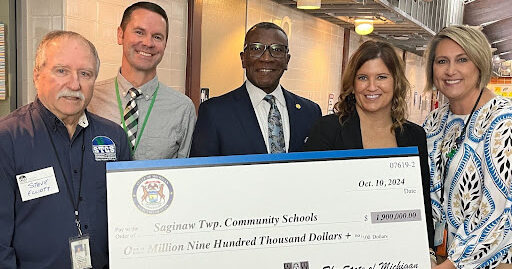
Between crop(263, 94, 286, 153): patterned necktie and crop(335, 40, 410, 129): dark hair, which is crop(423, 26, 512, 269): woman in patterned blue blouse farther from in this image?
crop(263, 94, 286, 153): patterned necktie

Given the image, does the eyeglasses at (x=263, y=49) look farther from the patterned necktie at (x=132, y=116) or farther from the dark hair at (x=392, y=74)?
the patterned necktie at (x=132, y=116)

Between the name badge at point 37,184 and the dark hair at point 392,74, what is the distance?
1.24 metres

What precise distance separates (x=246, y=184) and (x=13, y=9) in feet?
7.10

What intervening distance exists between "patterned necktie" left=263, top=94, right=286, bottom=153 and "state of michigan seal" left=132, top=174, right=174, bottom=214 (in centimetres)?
80

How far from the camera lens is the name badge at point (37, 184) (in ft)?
5.37

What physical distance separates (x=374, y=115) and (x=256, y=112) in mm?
556

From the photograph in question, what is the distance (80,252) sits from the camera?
1714 millimetres

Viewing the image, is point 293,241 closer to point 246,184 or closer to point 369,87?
point 246,184

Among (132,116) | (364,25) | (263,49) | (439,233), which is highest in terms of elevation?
(364,25)

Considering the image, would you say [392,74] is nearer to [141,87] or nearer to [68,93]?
[141,87]

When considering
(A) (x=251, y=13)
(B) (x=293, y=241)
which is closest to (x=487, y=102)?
(B) (x=293, y=241)

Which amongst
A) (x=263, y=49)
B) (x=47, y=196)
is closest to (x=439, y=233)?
(x=263, y=49)

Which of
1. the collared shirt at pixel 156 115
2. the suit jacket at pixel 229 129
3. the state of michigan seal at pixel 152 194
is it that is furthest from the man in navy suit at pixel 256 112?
the state of michigan seal at pixel 152 194

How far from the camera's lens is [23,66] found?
3006 millimetres
